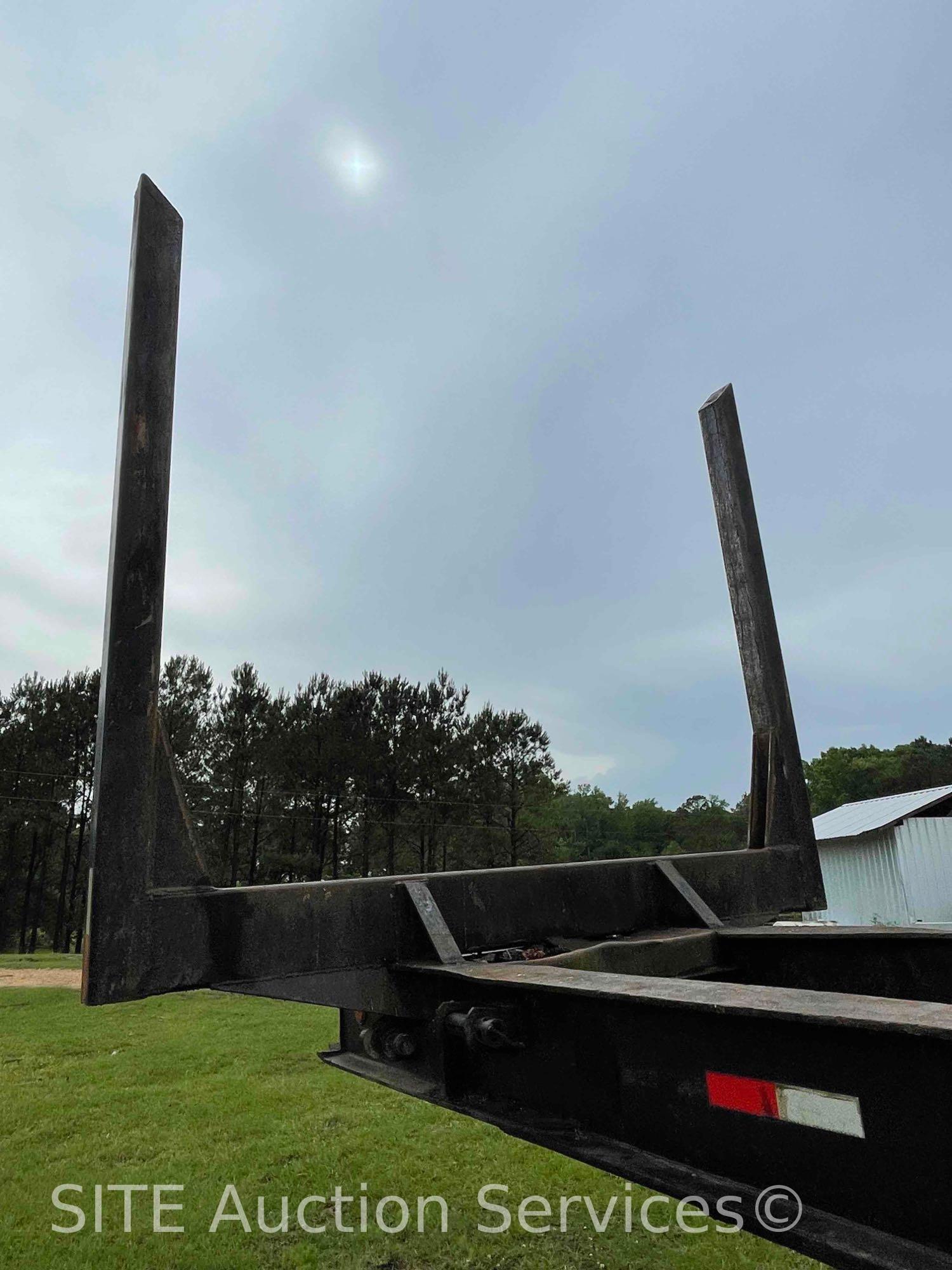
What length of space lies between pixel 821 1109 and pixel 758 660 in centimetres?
221

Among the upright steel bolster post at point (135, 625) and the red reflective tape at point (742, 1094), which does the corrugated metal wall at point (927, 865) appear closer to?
the red reflective tape at point (742, 1094)

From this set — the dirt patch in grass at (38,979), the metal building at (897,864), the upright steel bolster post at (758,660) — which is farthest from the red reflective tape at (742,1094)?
the metal building at (897,864)

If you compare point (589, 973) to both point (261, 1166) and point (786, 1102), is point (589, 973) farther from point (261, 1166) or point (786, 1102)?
point (261, 1166)

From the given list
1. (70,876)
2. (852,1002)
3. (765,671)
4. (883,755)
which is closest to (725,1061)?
(852,1002)

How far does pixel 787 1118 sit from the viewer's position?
1321 mm

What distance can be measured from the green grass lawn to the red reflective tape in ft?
8.42

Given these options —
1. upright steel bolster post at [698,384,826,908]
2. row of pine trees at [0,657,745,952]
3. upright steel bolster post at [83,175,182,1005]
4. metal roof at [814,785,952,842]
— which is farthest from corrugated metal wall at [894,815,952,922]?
upright steel bolster post at [83,175,182,1005]

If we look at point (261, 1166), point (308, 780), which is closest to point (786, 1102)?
point (261, 1166)

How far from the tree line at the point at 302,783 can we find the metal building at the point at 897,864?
11920 mm

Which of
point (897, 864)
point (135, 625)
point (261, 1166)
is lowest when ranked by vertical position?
point (261, 1166)

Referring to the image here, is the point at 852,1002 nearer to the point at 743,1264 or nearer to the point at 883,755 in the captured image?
the point at 743,1264

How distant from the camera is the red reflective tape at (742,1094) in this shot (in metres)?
1.34

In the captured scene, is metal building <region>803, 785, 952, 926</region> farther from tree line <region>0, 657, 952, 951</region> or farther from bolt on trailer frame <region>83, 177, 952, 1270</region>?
bolt on trailer frame <region>83, 177, 952, 1270</region>

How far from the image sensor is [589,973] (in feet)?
5.81
